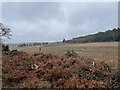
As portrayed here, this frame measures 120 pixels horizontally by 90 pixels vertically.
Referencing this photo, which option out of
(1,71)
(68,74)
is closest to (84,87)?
(68,74)

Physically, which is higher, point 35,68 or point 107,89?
point 35,68

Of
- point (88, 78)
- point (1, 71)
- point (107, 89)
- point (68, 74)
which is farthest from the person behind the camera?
point (1, 71)

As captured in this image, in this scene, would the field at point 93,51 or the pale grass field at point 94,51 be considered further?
the field at point 93,51

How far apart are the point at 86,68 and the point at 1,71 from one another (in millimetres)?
6370

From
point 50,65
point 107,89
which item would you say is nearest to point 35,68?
point 50,65

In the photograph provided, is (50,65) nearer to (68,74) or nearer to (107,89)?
(68,74)

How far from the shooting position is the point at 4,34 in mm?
16672

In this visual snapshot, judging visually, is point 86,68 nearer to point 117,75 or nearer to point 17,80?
point 117,75

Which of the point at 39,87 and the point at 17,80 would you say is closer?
the point at 39,87

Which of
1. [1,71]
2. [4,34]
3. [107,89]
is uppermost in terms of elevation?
[4,34]

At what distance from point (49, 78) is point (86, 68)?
9.56 feet

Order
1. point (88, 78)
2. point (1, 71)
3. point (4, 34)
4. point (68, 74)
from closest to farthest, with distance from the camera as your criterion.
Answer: point (88, 78)
point (68, 74)
point (1, 71)
point (4, 34)

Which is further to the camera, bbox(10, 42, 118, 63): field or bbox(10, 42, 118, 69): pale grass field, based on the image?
bbox(10, 42, 118, 63): field

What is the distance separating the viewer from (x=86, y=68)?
754 cm
